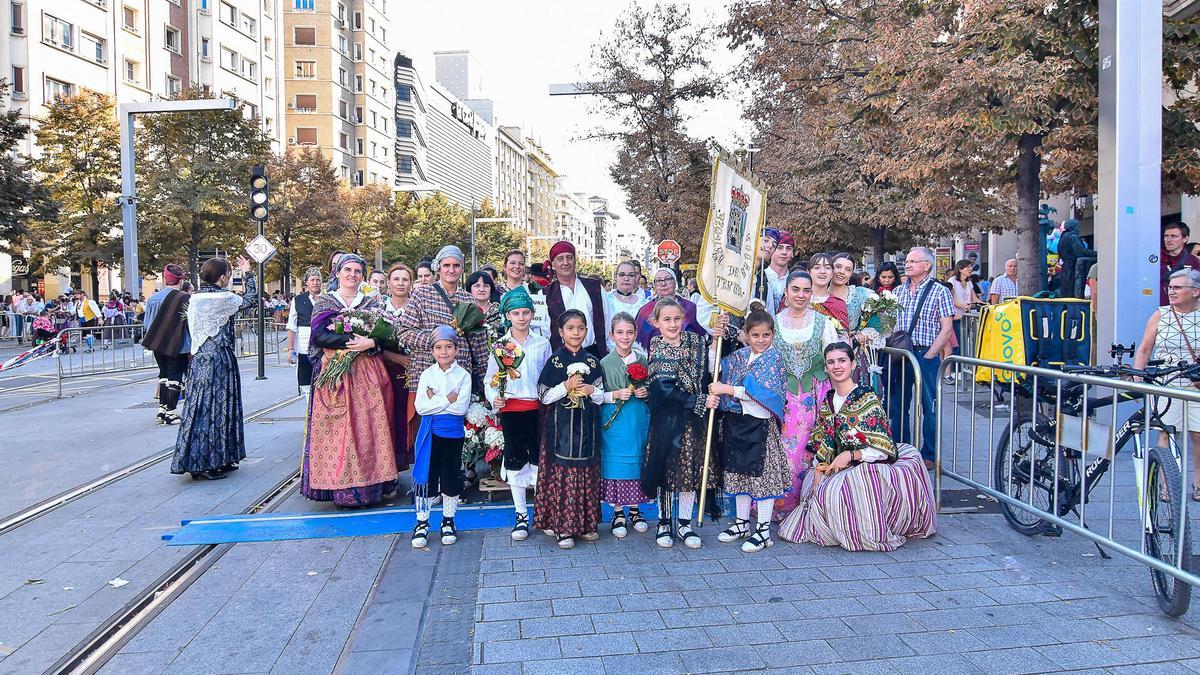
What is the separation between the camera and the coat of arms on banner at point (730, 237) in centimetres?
566

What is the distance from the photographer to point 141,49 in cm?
4056

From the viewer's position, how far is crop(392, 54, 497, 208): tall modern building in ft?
245

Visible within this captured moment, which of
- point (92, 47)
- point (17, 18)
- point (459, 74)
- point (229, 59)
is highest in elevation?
point (459, 74)

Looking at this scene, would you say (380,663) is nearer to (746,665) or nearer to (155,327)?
(746,665)

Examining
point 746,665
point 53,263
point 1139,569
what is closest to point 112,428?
point 746,665

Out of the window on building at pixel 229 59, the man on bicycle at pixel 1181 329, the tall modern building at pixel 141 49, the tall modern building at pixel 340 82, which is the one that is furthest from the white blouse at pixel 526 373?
the tall modern building at pixel 340 82

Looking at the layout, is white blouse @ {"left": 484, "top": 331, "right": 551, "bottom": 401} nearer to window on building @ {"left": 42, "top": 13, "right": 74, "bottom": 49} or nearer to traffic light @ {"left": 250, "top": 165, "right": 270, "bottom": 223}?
traffic light @ {"left": 250, "top": 165, "right": 270, "bottom": 223}

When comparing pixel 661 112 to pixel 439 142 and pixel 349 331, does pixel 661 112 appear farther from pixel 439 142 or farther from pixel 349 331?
pixel 439 142

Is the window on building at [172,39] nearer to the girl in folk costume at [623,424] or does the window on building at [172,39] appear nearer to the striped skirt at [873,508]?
the girl in folk costume at [623,424]

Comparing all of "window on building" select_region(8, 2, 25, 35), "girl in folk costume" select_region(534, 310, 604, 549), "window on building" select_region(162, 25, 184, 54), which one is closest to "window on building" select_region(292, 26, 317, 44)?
"window on building" select_region(162, 25, 184, 54)

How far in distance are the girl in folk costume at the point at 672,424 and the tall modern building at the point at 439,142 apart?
55.3m

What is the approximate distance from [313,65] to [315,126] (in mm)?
4110

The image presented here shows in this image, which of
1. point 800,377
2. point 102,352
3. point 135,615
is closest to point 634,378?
point 800,377

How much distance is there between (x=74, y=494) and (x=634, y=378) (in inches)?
196
